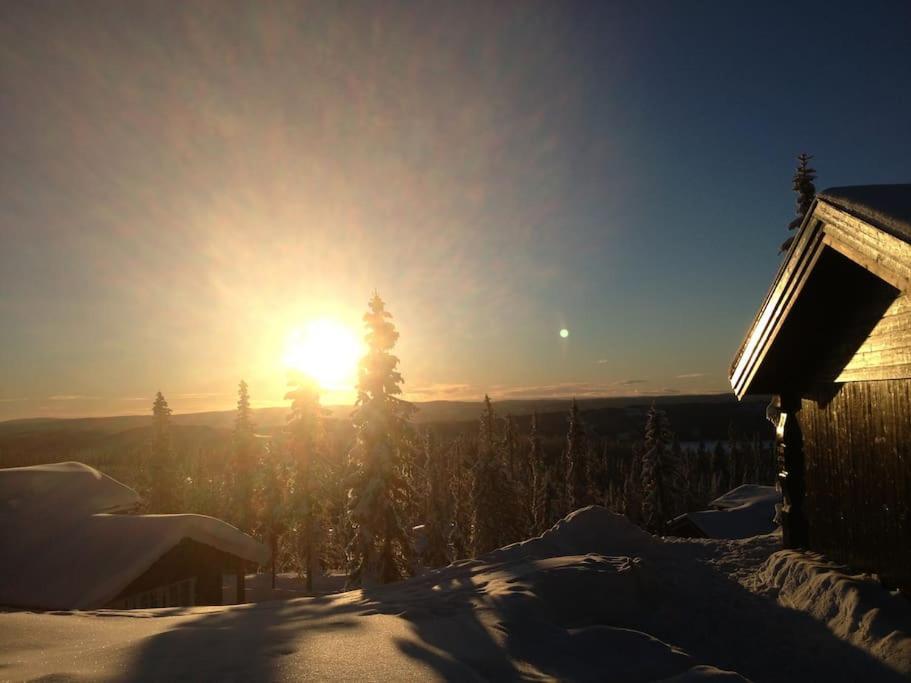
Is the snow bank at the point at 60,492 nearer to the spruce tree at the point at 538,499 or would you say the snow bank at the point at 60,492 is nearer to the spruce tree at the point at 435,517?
the spruce tree at the point at 435,517

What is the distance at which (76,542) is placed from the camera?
14383mm

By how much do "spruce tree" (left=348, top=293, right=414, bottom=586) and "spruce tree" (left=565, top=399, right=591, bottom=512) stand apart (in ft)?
81.2

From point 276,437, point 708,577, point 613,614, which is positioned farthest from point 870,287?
point 276,437

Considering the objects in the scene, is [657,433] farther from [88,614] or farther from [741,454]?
[741,454]

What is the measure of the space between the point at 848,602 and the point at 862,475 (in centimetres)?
178

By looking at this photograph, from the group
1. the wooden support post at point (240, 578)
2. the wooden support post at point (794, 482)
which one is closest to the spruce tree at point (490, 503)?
the wooden support post at point (240, 578)

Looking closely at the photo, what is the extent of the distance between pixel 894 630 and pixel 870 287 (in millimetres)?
4388

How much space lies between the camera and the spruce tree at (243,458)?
3716cm

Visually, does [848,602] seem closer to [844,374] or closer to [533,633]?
[844,374]

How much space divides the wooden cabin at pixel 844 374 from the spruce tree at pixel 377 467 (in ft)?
51.3

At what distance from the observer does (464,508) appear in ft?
190

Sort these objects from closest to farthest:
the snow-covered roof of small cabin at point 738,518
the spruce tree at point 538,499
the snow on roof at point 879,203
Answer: the snow on roof at point 879,203, the snow-covered roof of small cabin at point 738,518, the spruce tree at point 538,499

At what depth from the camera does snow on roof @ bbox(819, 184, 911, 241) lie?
4916 millimetres

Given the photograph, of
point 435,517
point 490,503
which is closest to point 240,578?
point 490,503
